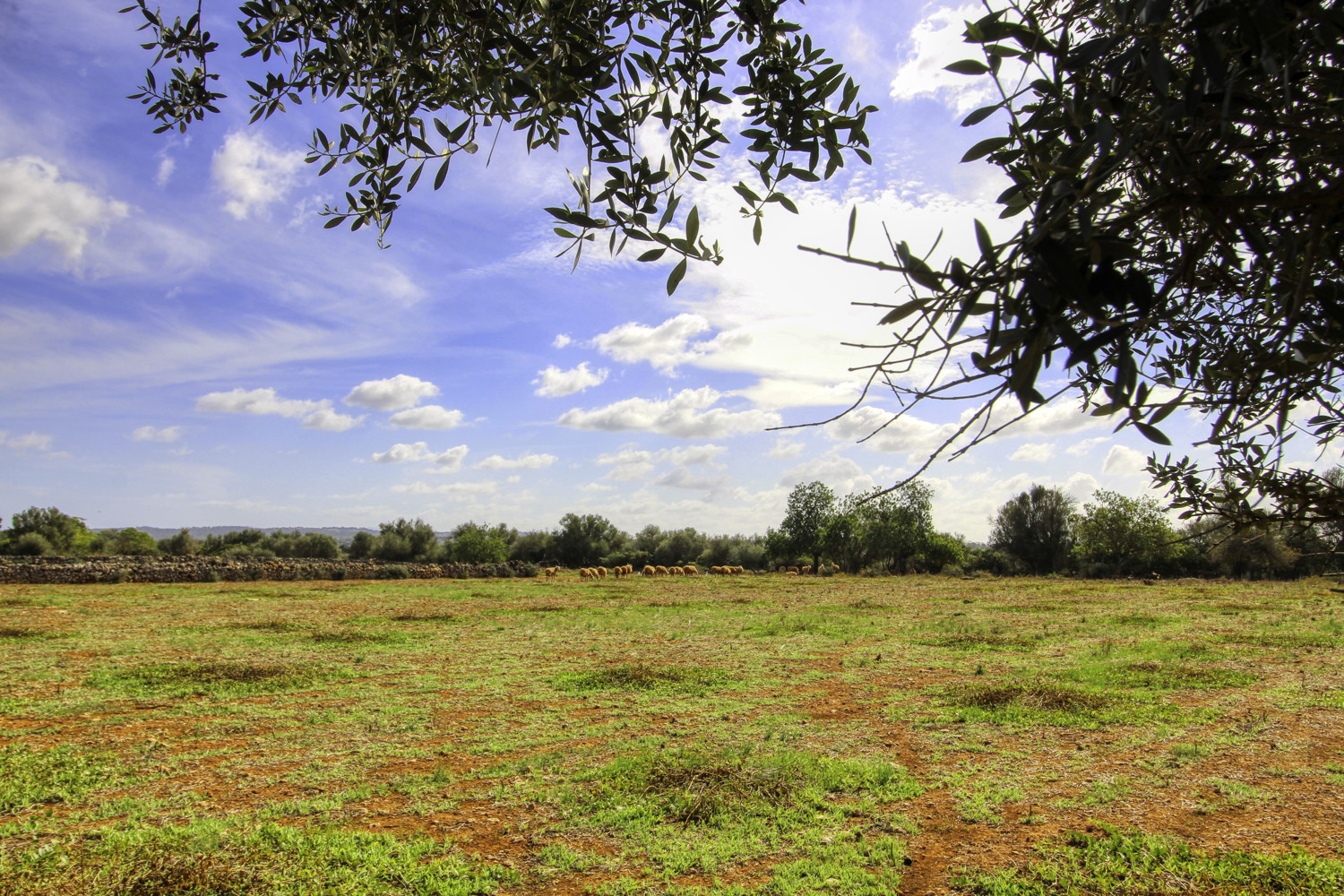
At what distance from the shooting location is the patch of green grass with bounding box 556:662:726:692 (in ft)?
30.1

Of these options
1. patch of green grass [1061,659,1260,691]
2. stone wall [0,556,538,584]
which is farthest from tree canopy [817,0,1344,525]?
stone wall [0,556,538,584]

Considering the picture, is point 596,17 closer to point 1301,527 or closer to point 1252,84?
point 1252,84

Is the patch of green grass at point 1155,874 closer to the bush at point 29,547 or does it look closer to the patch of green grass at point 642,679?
the patch of green grass at point 642,679

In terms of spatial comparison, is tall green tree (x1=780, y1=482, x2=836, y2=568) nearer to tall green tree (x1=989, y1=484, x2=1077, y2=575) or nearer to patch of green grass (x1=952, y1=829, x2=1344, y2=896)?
tall green tree (x1=989, y1=484, x2=1077, y2=575)

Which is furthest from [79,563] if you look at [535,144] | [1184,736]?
[1184,736]

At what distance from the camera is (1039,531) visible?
56.8 m

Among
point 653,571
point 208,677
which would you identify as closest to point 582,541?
point 653,571

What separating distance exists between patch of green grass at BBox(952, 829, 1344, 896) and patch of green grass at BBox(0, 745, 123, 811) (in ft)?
22.1

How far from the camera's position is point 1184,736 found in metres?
6.86

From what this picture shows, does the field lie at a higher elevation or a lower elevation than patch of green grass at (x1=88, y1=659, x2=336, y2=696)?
higher

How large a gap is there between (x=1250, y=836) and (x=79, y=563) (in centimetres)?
3533

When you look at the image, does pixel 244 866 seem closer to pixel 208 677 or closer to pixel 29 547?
pixel 208 677

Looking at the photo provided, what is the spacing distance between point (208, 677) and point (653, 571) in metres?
35.0

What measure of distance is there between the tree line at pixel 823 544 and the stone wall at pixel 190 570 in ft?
42.2
